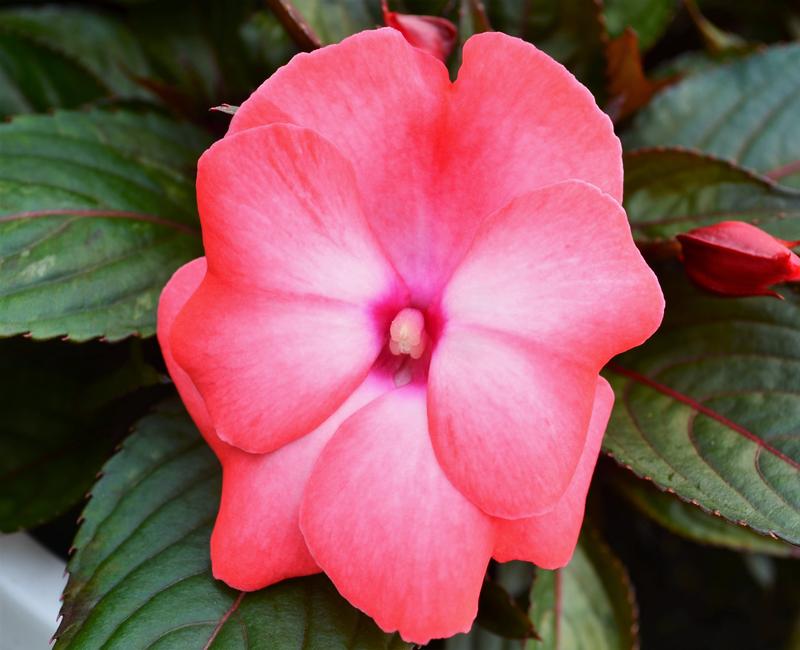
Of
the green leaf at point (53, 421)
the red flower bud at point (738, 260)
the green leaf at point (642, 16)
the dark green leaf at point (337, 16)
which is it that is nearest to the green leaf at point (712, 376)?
the red flower bud at point (738, 260)

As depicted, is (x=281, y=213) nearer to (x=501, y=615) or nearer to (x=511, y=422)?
(x=511, y=422)

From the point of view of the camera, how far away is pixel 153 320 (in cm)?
74

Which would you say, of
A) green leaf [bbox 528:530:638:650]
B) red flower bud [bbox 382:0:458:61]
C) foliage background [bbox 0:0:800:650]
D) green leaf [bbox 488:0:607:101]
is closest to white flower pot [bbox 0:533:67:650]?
foliage background [bbox 0:0:800:650]

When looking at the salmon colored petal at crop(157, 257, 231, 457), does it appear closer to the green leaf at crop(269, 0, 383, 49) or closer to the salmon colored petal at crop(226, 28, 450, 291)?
the salmon colored petal at crop(226, 28, 450, 291)

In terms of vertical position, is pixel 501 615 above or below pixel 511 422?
below

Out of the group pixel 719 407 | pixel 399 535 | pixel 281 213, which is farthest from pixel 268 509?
pixel 719 407

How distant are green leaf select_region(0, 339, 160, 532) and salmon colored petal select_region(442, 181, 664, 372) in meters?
0.51

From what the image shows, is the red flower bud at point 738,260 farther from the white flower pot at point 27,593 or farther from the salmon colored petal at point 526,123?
the white flower pot at point 27,593

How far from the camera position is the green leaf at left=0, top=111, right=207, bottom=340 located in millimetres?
703

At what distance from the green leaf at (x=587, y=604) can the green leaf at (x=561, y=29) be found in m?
0.53

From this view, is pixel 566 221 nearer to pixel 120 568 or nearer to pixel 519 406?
pixel 519 406

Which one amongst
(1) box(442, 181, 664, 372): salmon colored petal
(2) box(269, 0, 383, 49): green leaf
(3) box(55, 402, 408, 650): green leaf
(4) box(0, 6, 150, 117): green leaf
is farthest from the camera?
(4) box(0, 6, 150, 117): green leaf

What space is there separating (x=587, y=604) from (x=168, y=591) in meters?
0.48

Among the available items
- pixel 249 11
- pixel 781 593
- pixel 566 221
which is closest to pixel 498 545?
pixel 566 221
